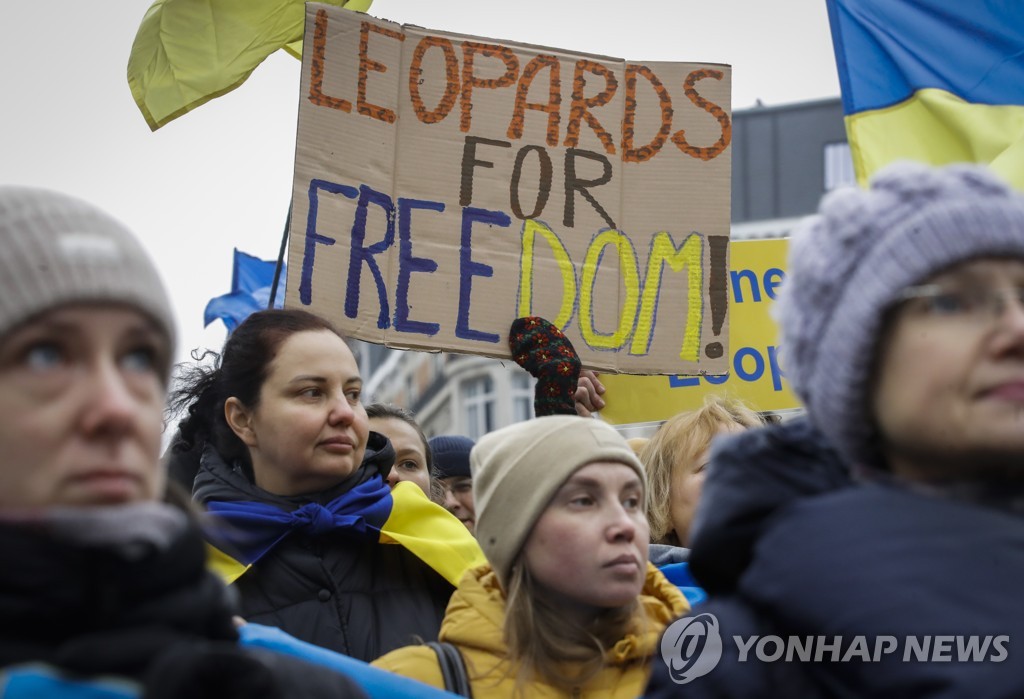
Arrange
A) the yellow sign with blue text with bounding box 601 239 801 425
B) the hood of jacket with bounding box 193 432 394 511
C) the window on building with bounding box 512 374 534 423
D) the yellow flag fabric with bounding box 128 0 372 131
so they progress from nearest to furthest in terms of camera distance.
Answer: the hood of jacket with bounding box 193 432 394 511, the yellow flag fabric with bounding box 128 0 372 131, the yellow sign with blue text with bounding box 601 239 801 425, the window on building with bounding box 512 374 534 423

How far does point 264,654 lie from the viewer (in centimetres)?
164

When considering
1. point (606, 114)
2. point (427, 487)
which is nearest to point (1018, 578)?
point (427, 487)

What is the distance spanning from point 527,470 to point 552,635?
35 centimetres

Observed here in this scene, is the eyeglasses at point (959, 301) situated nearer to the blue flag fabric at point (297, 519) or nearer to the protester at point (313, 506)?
the protester at point (313, 506)

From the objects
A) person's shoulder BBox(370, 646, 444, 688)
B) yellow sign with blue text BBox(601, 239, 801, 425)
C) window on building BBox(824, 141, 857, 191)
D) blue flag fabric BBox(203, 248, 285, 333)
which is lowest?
person's shoulder BBox(370, 646, 444, 688)

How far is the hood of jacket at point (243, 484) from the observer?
326 cm

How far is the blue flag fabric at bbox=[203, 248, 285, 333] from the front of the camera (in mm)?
7785

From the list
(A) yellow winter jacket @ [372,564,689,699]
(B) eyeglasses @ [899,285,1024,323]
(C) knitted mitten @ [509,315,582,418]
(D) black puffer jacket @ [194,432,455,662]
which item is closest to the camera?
(B) eyeglasses @ [899,285,1024,323]

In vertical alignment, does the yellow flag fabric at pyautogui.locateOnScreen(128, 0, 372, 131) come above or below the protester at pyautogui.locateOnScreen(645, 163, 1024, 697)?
above

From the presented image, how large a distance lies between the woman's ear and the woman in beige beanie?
83cm

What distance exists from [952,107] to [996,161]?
0.32m

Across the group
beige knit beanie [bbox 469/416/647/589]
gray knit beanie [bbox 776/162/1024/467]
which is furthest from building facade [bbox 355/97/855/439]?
gray knit beanie [bbox 776/162/1024/467]

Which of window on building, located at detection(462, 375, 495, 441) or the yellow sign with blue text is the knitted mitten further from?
window on building, located at detection(462, 375, 495, 441)

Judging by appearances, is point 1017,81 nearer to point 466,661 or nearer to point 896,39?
point 896,39
